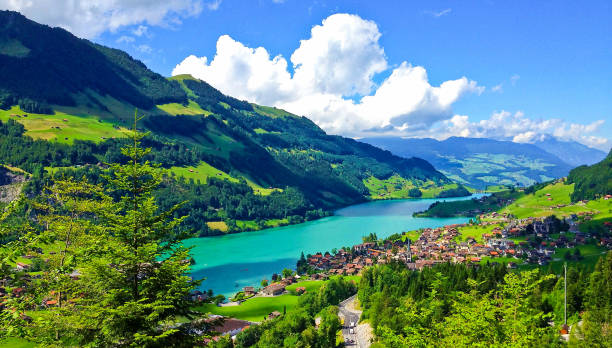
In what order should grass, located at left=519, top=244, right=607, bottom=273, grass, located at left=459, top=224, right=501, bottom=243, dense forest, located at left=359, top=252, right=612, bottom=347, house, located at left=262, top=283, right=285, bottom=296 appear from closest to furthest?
1. dense forest, located at left=359, top=252, right=612, bottom=347
2. grass, located at left=519, top=244, right=607, bottom=273
3. house, located at left=262, top=283, right=285, bottom=296
4. grass, located at left=459, top=224, right=501, bottom=243

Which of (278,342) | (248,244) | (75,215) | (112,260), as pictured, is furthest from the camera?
(248,244)

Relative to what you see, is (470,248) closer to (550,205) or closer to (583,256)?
(583,256)

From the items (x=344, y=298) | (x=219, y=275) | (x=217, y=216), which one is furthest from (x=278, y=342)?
(x=217, y=216)

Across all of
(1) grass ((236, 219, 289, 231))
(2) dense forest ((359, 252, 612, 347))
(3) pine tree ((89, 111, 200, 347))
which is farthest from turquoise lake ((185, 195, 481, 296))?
(3) pine tree ((89, 111, 200, 347))

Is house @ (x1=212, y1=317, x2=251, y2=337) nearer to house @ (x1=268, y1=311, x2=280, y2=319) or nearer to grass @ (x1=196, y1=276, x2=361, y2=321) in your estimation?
grass @ (x1=196, y1=276, x2=361, y2=321)

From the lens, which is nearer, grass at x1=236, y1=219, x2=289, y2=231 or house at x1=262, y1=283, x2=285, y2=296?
house at x1=262, y1=283, x2=285, y2=296

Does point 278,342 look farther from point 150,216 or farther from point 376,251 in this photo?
point 376,251
